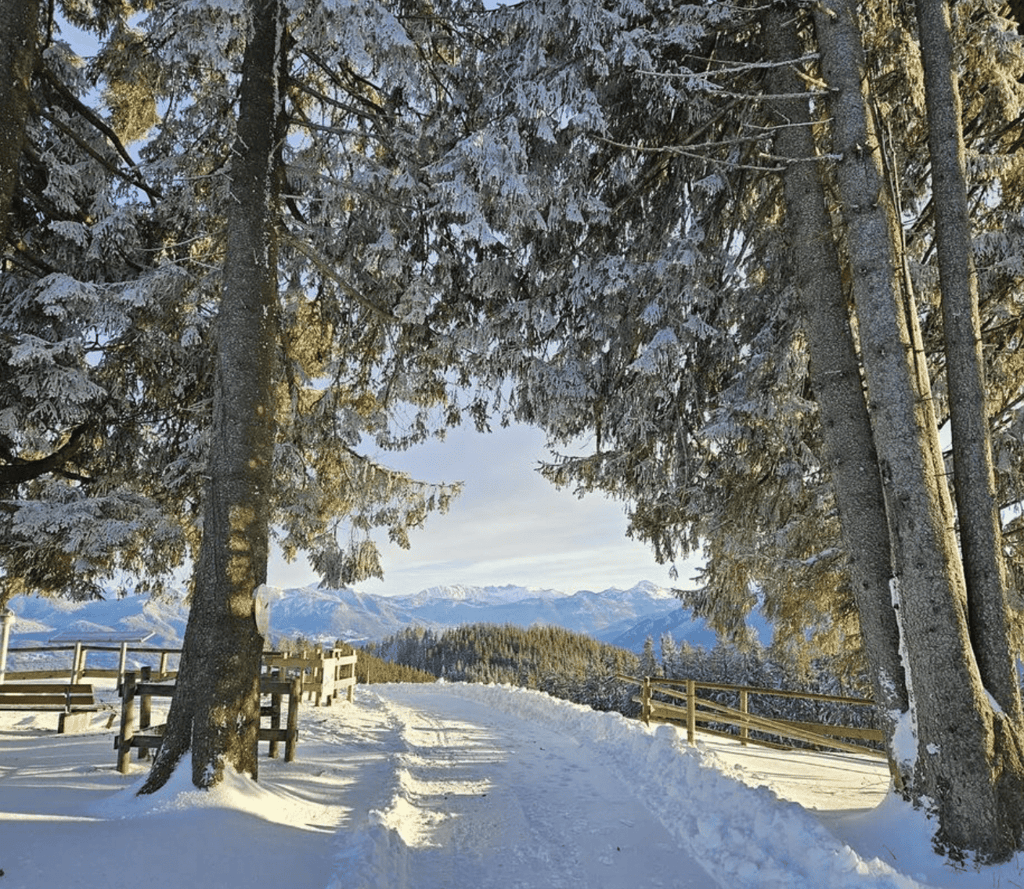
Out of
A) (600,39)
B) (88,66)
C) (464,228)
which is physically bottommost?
(464,228)

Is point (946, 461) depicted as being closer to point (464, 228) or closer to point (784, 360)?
point (784, 360)

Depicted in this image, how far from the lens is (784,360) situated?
26.1 feet

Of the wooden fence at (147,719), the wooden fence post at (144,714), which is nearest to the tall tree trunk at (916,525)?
the wooden fence at (147,719)

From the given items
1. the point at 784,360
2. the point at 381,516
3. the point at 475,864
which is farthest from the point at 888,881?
the point at 381,516

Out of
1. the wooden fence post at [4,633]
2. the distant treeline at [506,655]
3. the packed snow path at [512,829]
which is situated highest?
the wooden fence post at [4,633]

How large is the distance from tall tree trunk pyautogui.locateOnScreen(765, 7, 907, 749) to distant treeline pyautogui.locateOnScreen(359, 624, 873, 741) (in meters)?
5.72

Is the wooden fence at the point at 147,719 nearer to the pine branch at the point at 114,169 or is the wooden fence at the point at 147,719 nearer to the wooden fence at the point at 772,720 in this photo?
the pine branch at the point at 114,169

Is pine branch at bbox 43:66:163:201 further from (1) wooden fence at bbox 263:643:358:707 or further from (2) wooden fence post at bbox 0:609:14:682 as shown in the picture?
(1) wooden fence at bbox 263:643:358:707

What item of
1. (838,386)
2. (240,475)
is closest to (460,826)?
(240,475)

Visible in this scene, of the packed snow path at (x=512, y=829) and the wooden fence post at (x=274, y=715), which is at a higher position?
the wooden fence post at (x=274, y=715)

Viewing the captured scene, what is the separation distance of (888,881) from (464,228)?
22.0 ft

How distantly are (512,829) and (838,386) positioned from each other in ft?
17.1

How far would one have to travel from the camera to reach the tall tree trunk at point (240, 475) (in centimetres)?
625

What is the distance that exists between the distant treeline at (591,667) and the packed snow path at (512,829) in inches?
169
